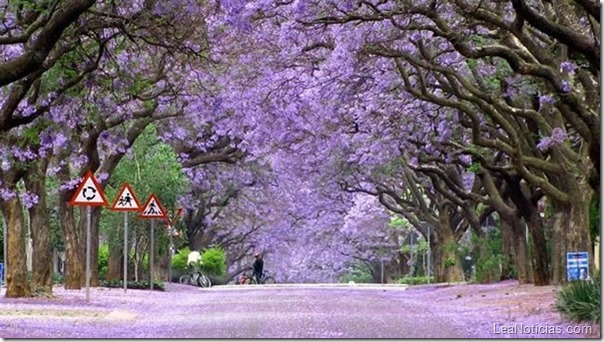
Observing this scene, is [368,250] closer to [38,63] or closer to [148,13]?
[148,13]

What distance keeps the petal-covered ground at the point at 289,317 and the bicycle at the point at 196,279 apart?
1406 centimetres

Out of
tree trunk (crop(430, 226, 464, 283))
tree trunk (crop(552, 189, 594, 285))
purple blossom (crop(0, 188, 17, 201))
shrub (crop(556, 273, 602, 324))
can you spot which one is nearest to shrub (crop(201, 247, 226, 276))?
tree trunk (crop(430, 226, 464, 283))

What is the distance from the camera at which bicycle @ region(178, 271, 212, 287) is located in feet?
147

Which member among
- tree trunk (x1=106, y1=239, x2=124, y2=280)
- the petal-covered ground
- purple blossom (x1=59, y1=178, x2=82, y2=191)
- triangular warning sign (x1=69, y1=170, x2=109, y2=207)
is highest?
purple blossom (x1=59, y1=178, x2=82, y2=191)

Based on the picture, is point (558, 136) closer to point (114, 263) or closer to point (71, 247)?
point (71, 247)

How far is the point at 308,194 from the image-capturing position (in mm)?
52500

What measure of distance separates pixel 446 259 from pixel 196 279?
8380 mm

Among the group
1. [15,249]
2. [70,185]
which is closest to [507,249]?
[70,185]

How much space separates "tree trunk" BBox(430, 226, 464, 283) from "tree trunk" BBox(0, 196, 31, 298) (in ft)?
60.4

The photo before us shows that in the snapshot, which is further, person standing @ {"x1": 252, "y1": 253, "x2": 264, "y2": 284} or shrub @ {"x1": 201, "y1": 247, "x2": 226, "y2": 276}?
shrub @ {"x1": 201, "y1": 247, "x2": 226, "y2": 276}

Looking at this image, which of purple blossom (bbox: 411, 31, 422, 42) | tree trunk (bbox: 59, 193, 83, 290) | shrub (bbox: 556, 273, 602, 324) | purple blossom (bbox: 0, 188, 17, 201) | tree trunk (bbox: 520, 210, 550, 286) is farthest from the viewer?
tree trunk (bbox: 59, 193, 83, 290)

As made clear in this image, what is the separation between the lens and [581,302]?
17.8m

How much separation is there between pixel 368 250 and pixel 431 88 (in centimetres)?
3666

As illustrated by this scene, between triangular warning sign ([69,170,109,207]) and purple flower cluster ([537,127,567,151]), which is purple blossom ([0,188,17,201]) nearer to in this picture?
triangular warning sign ([69,170,109,207])
